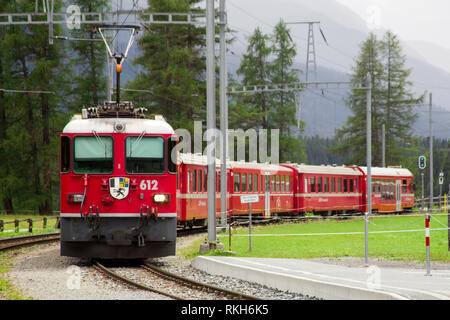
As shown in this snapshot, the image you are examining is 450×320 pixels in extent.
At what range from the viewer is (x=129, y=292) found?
12.4m

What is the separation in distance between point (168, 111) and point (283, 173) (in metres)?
19.7

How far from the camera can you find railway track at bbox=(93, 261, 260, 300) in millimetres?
11898

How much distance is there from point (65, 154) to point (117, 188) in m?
1.38

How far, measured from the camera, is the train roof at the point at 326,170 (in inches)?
1598

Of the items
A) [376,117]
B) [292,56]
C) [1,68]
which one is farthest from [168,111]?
[376,117]

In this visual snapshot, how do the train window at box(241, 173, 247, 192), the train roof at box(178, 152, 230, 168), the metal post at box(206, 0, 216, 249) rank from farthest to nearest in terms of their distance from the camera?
1. the train window at box(241, 173, 247, 192)
2. the train roof at box(178, 152, 230, 168)
3. the metal post at box(206, 0, 216, 249)

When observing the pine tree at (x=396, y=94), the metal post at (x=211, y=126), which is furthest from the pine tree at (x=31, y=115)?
the pine tree at (x=396, y=94)

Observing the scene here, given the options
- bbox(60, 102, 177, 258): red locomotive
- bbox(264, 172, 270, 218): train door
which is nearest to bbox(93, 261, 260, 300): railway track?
bbox(60, 102, 177, 258): red locomotive

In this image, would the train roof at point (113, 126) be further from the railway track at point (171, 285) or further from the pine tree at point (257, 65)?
the pine tree at point (257, 65)

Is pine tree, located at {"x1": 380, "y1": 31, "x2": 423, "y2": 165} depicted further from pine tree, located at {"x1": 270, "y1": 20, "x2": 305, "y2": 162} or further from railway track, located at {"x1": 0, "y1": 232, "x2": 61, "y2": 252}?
railway track, located at {"x1": 0, "y1": 232, "x2": 61, "y2": 252}

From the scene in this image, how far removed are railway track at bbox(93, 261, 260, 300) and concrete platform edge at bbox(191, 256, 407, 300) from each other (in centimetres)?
94

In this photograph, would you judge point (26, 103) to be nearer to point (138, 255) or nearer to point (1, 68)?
point (1, 68)

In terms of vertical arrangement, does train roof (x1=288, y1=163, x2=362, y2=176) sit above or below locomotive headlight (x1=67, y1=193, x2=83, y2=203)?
above
